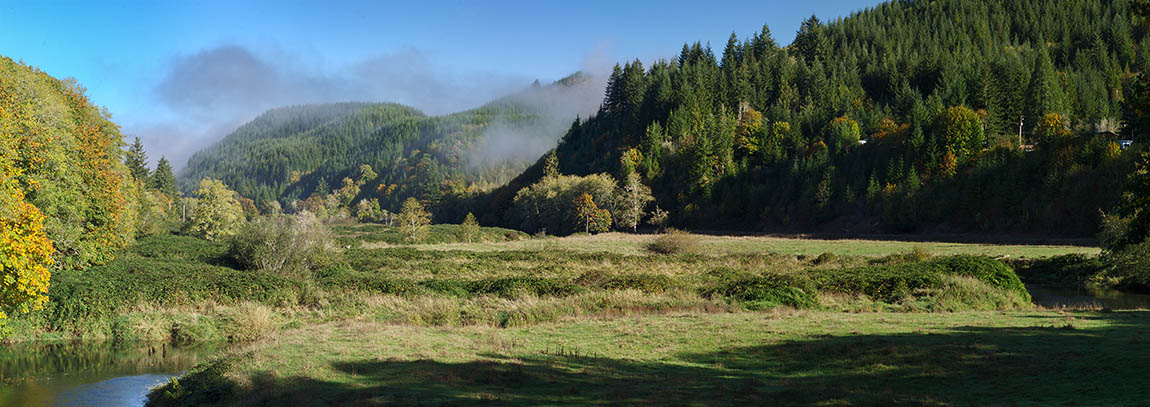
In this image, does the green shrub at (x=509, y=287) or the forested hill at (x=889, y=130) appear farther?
the forested hill at (x=889, y=130)

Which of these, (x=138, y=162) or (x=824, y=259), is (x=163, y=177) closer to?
(x=138, y=162)

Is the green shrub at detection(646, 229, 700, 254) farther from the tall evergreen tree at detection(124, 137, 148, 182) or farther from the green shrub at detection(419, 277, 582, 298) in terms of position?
the tall evergreen tree at detection(124, 137, 148, 182)

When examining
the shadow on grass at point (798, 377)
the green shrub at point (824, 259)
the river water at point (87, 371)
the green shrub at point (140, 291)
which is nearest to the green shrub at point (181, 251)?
the green shrub at point (140, 291)

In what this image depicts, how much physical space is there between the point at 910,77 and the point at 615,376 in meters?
154

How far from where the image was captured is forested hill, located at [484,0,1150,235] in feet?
297

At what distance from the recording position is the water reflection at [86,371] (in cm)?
2052

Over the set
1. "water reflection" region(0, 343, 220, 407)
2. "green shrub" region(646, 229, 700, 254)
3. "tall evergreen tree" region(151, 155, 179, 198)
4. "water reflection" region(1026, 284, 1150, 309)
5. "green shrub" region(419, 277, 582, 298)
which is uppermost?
"tall evergreen tree" region(151, 155, 179, 198)

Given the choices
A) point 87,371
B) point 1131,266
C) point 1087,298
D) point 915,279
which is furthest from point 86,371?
point 1131,266

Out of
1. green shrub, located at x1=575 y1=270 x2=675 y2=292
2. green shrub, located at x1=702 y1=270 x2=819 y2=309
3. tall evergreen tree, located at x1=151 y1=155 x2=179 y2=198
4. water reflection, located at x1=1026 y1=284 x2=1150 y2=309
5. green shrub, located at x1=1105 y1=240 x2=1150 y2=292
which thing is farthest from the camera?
tall evergreen tree, located at x1=151 y1=155 x2=179 y2=198

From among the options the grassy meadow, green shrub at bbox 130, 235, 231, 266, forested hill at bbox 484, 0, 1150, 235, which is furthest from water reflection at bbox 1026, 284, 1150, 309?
green shrub at bbox 130, 235, 231, 266

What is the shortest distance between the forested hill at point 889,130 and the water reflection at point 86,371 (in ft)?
288

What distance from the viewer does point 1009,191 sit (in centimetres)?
8931

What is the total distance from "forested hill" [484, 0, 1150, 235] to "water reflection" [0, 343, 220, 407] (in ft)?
288

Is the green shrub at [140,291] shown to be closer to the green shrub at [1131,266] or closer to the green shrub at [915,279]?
the green shrub at [915,279]
